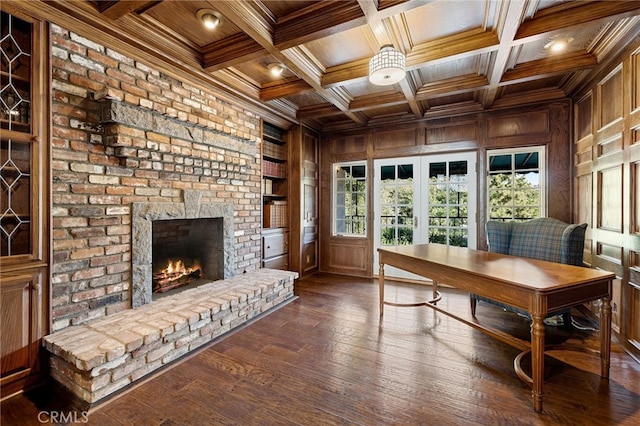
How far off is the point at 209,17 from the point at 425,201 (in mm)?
3684

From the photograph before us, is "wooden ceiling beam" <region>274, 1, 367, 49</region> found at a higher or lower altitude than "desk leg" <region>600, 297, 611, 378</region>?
higher

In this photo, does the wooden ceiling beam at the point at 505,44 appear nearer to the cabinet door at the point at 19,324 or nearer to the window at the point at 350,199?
the window at the point at 350,199

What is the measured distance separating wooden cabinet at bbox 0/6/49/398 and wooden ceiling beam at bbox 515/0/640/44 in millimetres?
3688

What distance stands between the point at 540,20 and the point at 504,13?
17.5 inches

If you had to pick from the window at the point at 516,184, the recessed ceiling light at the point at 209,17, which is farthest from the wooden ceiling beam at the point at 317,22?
the window at the point at 516,184

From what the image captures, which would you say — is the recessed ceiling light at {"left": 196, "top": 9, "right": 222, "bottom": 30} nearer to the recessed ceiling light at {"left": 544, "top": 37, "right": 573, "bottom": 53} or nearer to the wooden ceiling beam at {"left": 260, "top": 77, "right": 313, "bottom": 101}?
the wooden ceiling beam at {"left": 260, "top": 77, "right": 313, "bottom": 101}

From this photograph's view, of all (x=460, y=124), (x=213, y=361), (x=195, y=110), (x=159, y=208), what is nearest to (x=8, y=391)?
(x=213, y=361)

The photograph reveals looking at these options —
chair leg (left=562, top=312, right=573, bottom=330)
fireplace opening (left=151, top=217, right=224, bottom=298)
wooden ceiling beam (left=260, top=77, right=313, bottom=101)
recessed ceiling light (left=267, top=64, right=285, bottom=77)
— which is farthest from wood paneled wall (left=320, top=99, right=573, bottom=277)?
fireplace opening (left=151, top=217, right=224, bottom=298)

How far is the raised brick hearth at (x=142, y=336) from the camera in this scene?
1736 millimetres

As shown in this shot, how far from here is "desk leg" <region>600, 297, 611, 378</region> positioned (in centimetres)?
190

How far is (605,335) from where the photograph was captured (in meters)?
1.94

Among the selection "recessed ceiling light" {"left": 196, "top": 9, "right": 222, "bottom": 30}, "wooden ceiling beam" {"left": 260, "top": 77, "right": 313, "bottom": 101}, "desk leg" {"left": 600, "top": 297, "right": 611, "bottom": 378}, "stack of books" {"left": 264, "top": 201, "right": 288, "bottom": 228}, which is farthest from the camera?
"stack of books" {"left": 264, "top": 201, "right": 288, "bottom": 228}

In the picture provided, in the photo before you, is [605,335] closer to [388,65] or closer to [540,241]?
[540,241]

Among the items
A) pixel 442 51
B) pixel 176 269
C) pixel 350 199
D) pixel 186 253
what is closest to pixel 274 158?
pixel 350 199
